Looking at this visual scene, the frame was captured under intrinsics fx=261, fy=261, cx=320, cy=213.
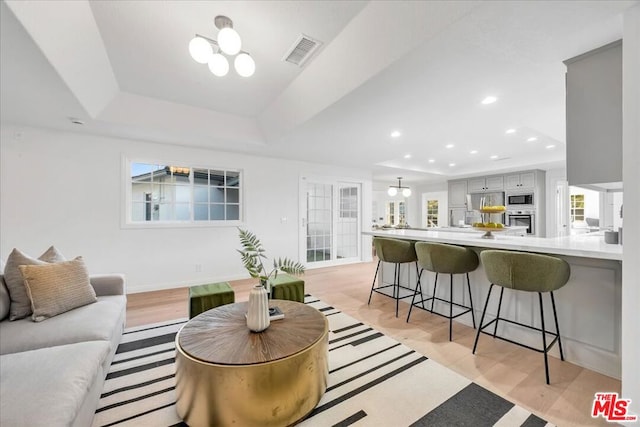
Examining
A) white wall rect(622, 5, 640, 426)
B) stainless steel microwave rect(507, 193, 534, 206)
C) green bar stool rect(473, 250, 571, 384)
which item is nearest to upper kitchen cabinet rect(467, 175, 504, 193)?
stainless steel microwave rect(507, 193, 534, 206)

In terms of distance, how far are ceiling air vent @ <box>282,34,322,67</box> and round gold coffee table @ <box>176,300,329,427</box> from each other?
7.48ft

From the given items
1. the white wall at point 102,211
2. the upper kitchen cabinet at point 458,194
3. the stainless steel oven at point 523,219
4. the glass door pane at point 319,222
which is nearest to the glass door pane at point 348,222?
the glass door pane at point 319,222

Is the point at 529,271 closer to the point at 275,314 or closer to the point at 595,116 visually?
the point at 595,116

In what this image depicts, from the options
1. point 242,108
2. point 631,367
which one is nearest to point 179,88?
point 242,108

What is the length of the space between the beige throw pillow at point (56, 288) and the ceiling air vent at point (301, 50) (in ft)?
8.46

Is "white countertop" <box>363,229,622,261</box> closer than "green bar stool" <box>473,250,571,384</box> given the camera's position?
Yes

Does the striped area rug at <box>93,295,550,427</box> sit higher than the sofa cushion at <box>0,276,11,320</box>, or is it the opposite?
the sofa cushion at <box>0,276,11,320</box>

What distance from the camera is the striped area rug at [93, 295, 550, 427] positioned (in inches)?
59.0

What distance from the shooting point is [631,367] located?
1.47 meters

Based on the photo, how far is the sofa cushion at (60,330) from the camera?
158 centimetres

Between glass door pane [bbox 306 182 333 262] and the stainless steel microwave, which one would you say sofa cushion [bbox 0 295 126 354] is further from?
the stainless steel microwave

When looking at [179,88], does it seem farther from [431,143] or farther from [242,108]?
[431,143]

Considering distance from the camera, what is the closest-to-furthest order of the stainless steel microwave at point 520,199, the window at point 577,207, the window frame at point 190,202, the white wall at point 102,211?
1. the white wall at point 102,211
2. the window frame at point 190,202
3. the window at point 577,207
4. the stainless steel microwave at point 520,199

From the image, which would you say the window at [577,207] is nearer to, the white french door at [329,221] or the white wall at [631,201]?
the white french door at [329,221]
